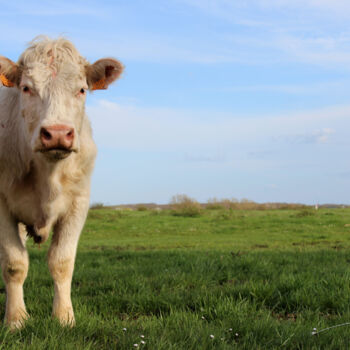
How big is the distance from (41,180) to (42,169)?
133 mm

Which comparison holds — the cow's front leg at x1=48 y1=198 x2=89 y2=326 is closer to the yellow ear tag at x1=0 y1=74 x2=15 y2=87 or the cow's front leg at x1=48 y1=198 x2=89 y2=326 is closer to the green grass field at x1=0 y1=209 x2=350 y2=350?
the green grass field at x1=0 y1=209 x2=350 y2=350

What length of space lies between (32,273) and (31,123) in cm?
384

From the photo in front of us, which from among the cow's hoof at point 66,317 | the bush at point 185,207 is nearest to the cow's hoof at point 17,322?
the cow's hoof at point 66,317

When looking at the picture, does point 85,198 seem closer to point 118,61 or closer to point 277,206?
point 118,61

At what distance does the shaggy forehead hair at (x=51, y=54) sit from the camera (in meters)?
4.53

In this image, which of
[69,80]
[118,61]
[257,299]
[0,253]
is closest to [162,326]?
[257,299]

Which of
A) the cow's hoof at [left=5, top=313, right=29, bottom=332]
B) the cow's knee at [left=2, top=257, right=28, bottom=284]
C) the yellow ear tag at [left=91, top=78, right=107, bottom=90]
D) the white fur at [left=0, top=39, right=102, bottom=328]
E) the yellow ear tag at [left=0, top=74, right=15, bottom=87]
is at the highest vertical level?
the yellow ear tag at [left=91, top=78, right=107, bottom=90]

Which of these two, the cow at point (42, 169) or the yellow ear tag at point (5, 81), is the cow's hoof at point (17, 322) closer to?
the cow at point (42, 169)

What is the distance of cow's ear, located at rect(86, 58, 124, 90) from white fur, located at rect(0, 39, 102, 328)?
151 mm

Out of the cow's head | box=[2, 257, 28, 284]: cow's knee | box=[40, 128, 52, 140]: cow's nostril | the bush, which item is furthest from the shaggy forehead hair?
the bush

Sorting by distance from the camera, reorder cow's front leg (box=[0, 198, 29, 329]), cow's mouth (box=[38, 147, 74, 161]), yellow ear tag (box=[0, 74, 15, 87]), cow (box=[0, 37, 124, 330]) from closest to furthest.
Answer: cow's mouth (box=[38, 147, 74, 161]) < cow (box=[0, 37, 124, 330]) < yellow ear tag (box=[0, 74, 15, 87]) < cow's front leg (box=[0, 198, 29, 329])

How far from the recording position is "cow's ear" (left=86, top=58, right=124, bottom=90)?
4887mm

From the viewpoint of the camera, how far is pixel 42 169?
478 cm

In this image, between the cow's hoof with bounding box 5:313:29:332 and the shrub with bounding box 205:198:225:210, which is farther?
the shrub with bounding box 205:198:225:210
